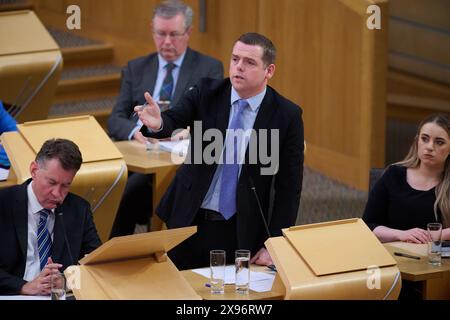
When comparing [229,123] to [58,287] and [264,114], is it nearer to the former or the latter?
[264,114]

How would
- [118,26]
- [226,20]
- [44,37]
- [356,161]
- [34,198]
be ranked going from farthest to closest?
[118,26], [226,20], [356,161], [44,37], [34,198]

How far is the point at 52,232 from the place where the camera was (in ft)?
15.0

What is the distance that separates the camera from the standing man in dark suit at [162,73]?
670 centimetres

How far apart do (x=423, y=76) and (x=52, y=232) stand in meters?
4.87

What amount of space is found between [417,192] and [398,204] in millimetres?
114

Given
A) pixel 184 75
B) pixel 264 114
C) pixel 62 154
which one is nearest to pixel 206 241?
pixel 264 114

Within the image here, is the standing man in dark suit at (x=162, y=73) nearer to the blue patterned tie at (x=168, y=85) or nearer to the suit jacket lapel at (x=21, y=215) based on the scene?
the blue patterned tie at (x=168, y=85)

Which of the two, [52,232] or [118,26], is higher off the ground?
[118,26]

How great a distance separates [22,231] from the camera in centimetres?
450

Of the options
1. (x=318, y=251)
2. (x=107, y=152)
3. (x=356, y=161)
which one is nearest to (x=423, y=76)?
(x=356, y=161)

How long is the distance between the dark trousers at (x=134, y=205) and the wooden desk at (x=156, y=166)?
0.20m

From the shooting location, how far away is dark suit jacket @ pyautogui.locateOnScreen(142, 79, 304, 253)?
4.77m

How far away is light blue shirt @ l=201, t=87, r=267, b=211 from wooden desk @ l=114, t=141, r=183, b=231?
48.4 inches
